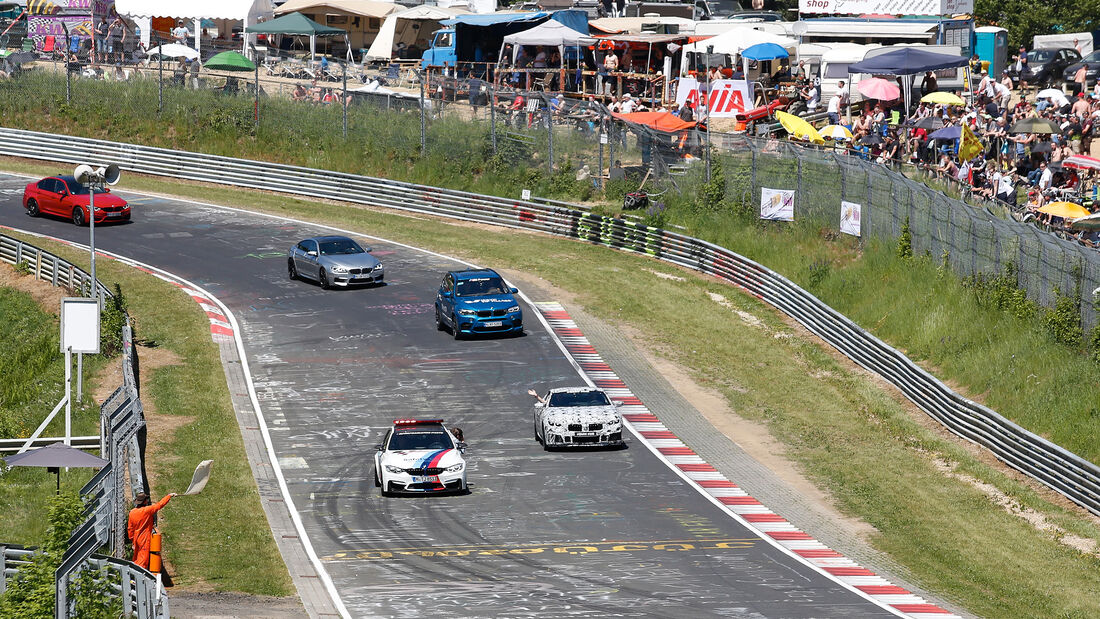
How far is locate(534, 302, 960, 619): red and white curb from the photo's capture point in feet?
69.5

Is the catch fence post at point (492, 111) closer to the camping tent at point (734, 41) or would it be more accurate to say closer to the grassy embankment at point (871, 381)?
the grassy embankment at point (871, 381)

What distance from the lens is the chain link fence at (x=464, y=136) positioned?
38.8 metres

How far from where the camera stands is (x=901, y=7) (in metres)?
61.4

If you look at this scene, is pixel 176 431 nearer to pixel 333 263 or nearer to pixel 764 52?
pixel 333 263

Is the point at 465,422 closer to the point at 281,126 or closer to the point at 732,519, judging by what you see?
the point at 732,519

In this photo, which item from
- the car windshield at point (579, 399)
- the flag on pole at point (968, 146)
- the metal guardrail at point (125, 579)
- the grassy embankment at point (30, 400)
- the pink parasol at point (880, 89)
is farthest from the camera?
the pink parasol at point (880, 89)

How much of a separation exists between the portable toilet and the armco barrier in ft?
68.7

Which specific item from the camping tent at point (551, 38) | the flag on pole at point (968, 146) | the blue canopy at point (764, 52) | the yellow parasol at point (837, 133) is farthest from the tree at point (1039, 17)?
the flag on pole at point (968, 146)

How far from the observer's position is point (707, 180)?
46.6 meters

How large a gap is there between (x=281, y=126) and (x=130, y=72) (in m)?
7.87

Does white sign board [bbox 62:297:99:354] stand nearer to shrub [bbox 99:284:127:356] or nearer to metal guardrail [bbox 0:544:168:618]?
metal guardrail [bbox 0:544:168:618]

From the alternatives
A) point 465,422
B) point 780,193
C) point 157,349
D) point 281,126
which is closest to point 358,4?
point 281,126

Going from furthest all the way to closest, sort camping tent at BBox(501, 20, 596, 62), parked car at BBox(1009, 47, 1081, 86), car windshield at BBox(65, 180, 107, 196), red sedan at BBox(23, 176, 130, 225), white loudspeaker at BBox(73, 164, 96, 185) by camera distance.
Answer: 1. camping tent at BBox(501, 20, 596, 62)
2. parked car at BBox(1009, 47, 1081, 86)
3. car windshield at BBox(65, 180, 107, 196)
4. red sedan at BBox(23, 176, 130, 225)
5. white loudspeaker at BBox(73, 164, 96, 185)

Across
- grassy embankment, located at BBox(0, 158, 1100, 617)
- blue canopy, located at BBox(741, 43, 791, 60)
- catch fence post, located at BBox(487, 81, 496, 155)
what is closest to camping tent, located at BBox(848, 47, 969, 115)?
blue canopy, located at BBox(741, 43, 791, 60)
